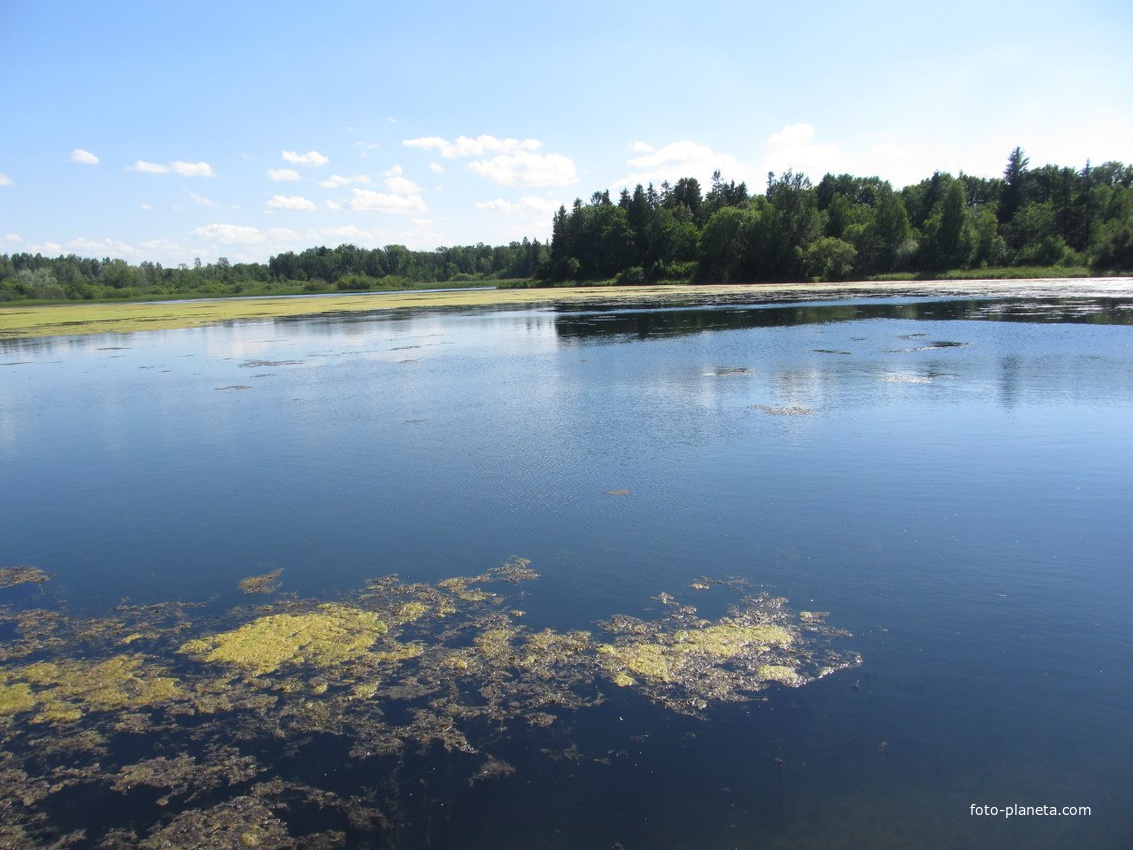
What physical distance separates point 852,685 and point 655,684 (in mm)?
1397

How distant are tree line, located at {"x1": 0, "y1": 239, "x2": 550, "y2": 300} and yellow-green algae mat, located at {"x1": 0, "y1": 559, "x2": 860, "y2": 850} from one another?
113042 mm

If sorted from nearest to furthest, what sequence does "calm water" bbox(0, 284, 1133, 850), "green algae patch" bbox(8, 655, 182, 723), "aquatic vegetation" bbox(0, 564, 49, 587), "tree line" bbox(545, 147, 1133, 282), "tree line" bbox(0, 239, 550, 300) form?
"calm water" bbox(0, 284, 1133, 850)
"green algae patch" bbox(8, 655, 182, 723)
"aquatic vegetation" bbox(0, 564, 49, 587)
"tree line" bbox(545, 147, 1133, 282)
"tree line" bbox(0, 239, 550, 300)

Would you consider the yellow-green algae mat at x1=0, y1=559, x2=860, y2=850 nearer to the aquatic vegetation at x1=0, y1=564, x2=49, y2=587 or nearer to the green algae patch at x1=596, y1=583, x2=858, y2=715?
the green algae patch at x1=596, y1=583, x2=858, y2=715

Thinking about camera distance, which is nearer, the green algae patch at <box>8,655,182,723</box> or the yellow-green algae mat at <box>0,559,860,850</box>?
the yellow-green algae mat at <box>0,559,860,850</box>

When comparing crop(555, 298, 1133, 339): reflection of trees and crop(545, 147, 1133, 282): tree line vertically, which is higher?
crop(545, 147, 1133, 282): tree line

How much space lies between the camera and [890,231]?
7738 cm

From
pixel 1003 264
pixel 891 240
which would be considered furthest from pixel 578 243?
pixel 1003 264

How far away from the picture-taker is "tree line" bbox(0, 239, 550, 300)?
395ft

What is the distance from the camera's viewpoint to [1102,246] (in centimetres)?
6456

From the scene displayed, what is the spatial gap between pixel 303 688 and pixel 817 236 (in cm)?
8430

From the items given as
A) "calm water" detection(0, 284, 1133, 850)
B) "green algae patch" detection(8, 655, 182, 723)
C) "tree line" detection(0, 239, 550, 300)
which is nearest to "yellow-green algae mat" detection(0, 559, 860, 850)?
"green algae patch" detection(8, 655, 182, 723)

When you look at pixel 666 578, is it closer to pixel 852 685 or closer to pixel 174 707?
pixel 852 685

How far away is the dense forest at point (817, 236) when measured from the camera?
236 feet

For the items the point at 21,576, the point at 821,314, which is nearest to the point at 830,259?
the point at 821,314
